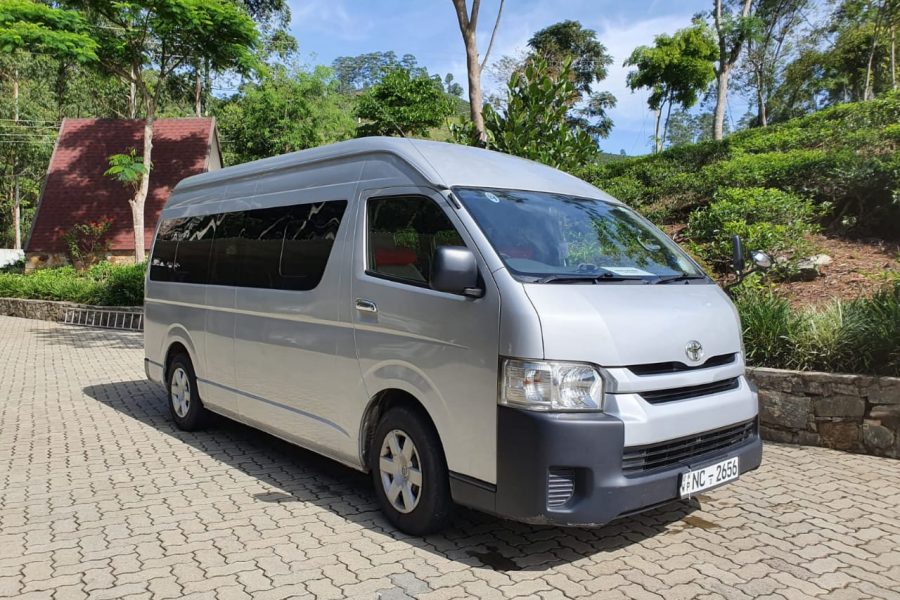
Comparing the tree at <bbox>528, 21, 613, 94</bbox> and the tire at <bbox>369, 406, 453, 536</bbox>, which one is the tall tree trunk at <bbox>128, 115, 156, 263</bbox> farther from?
the tree at <bbox>528, 21, 613, 94</bbox>

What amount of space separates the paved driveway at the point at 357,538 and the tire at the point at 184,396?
1.60 feet

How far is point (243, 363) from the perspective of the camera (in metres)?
5.61

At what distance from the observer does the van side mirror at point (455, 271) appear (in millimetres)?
3469

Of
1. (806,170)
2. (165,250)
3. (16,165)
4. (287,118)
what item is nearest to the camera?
(165,250)

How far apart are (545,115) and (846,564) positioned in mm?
6945

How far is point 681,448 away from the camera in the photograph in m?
3.64

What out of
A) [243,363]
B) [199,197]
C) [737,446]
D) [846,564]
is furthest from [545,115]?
[846,564]

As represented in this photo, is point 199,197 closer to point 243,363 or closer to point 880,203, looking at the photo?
point 243,363

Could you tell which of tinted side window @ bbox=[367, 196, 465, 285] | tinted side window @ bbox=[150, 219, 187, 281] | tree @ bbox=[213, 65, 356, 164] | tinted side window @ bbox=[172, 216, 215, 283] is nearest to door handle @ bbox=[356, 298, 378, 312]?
tinted side window @ bbox=[367, 196, 465, 285]

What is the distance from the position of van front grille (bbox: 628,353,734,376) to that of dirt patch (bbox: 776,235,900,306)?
5129mm

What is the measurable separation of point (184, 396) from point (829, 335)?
20.3 feet

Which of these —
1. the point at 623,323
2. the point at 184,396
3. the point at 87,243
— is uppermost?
the point at 87,243

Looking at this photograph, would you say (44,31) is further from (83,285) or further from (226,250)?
(226,250)

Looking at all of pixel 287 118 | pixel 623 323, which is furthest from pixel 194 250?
pixel 287 118
